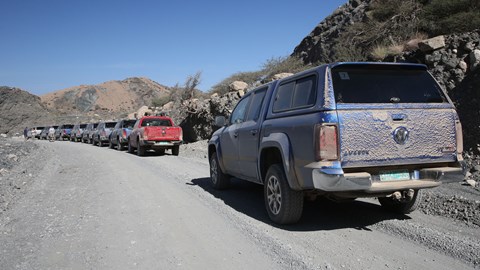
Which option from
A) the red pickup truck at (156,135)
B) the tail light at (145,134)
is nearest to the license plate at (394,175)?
the red pickup truck at (156,135)

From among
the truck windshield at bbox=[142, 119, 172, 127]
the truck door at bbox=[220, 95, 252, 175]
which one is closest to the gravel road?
the truck door at bbox=[220, 95, 252, 175]

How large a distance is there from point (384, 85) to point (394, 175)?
1.13 m

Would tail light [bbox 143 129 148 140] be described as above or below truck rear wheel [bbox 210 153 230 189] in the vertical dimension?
above

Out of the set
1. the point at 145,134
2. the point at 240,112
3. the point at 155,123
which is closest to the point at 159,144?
the point at 145,134

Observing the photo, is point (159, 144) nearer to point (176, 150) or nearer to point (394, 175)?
point (176, 150)

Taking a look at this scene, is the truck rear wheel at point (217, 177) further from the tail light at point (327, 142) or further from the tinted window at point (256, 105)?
the tail light at point (327, 142)

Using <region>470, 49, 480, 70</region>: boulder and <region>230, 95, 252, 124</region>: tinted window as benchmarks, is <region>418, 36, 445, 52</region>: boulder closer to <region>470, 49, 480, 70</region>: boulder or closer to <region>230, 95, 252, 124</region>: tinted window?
<region>470, 49, 480, 70</region>: boulder

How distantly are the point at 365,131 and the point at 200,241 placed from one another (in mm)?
2390

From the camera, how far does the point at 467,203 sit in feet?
19.1

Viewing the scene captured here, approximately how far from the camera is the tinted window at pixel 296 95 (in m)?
4.86

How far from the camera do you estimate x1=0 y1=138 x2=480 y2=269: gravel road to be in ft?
13.2

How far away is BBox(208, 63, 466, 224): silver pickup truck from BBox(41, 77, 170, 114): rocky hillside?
276ft

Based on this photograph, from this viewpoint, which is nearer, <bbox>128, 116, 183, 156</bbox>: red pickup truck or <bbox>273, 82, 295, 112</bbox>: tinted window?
<bbox>273, 82, 295, 112</bbox>: tinted window

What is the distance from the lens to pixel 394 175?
4.60m
